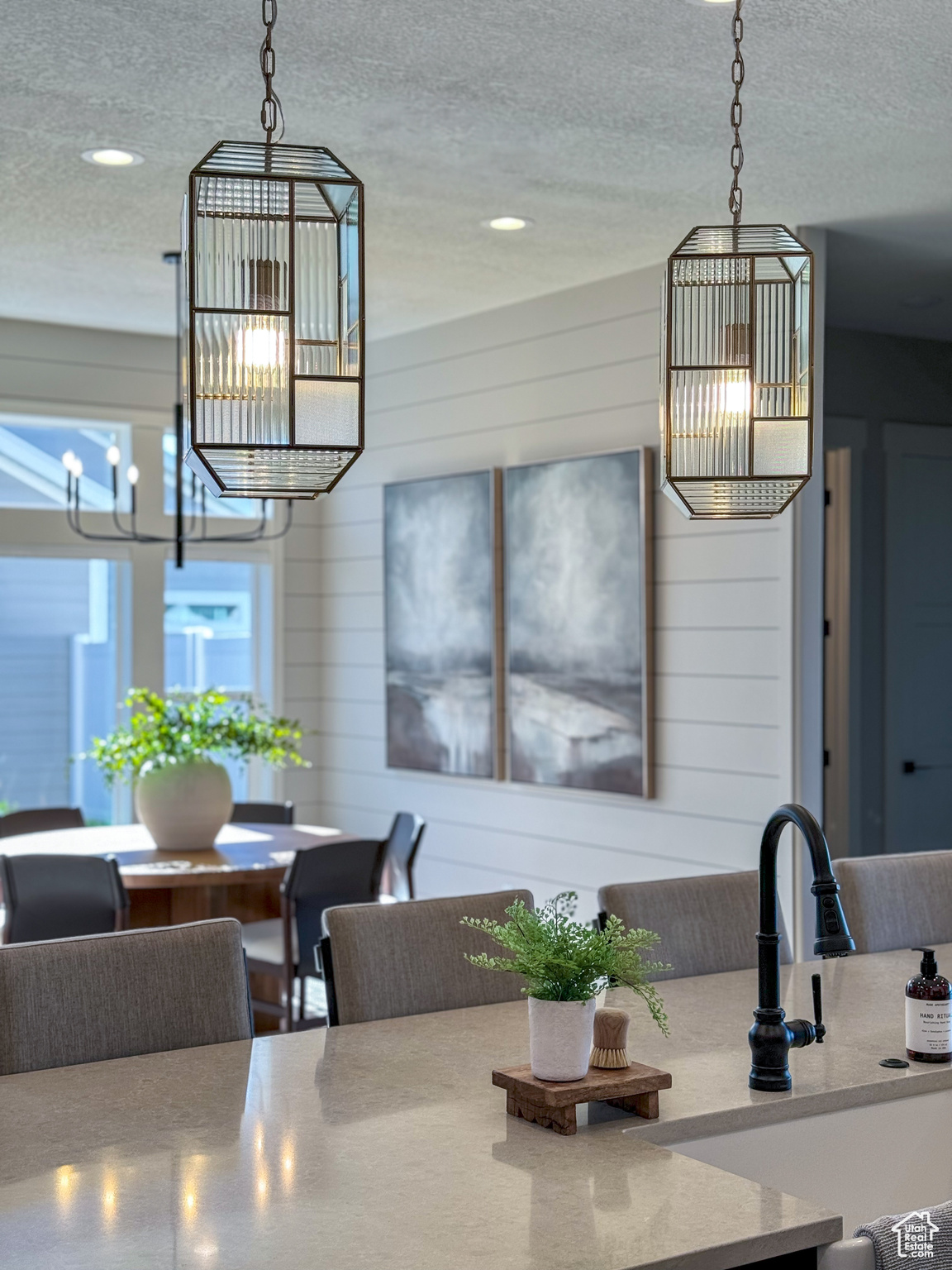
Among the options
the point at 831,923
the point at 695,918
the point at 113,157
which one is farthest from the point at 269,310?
the point at 113,157

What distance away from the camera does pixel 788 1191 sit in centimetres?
193

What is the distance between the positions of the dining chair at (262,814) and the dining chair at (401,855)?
1.99ft

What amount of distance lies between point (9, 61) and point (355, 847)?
7.66 ft

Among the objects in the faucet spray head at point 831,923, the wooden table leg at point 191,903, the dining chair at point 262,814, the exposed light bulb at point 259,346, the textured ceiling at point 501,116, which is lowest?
the wooden table leg at point 191,903

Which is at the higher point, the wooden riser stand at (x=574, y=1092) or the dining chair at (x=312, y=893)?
the wooden riser stand at (x=574, y=1092)

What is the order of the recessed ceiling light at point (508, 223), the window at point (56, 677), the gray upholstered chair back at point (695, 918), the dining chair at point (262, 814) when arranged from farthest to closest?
the window at point (56, 677) → the dining chair at point (262, 814) → the recessed ceiling light at point (508, 223) → the gray upholstered chair back at point (695, 918)

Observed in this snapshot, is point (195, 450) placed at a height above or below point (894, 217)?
below

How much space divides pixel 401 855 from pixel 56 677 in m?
2.17

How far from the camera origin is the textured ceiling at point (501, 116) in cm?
306

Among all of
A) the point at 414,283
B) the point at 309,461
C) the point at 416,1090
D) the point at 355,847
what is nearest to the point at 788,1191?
the point at 416,1090

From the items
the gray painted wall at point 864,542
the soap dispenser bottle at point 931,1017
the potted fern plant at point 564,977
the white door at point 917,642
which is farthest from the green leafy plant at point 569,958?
the white door at point 917,642

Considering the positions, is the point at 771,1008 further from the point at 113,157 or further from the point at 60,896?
the point at 113,157

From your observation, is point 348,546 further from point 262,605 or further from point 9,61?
point 9,61

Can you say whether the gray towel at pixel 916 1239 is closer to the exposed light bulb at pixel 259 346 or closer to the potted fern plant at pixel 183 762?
the exposed light bulb at pixel 259 346
